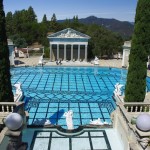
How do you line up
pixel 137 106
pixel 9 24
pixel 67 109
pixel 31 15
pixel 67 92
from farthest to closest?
1. pixel 31 15
2. pixel 9 24
3. pixel 67 92
4. pixel 67 109
5. pixel 137 106

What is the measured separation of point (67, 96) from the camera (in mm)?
21000

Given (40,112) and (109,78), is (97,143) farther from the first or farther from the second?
(109,78)

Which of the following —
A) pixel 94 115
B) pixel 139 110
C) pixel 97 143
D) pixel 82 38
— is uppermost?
pixel 82 38

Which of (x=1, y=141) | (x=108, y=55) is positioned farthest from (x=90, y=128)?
(x=108, y=55)

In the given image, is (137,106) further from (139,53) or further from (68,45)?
(68,45)

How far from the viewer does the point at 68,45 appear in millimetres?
43312

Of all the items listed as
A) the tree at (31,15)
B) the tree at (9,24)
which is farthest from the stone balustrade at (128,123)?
the tree at (31,15)

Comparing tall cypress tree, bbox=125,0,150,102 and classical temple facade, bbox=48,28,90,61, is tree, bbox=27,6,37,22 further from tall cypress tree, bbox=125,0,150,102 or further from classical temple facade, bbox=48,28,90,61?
tall cypress tree, bbox=125,0,150,102

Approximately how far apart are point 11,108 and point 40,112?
6.60 metres

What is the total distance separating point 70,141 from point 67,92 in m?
12.3

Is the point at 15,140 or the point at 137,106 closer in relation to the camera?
the point at 15,140

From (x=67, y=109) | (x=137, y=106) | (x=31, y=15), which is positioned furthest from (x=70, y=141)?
(x=31, y=15)

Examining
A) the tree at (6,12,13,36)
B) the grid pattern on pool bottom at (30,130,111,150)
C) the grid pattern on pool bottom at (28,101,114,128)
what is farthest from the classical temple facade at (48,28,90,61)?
the tree at (6,12,13,36)

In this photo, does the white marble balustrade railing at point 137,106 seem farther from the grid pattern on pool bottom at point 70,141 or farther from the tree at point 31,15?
the tree at point 31,15
